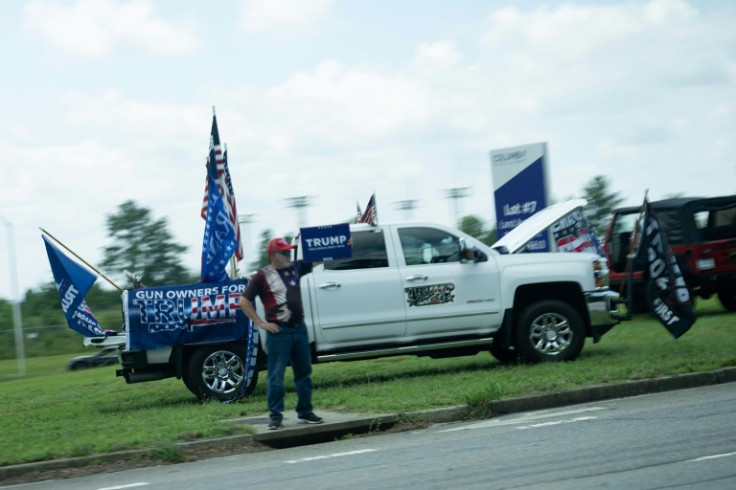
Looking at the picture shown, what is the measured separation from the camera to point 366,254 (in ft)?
41.3

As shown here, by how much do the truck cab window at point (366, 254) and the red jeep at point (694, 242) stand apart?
22.8ft

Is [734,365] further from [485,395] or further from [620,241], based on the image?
[620,241]

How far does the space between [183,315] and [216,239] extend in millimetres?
1193

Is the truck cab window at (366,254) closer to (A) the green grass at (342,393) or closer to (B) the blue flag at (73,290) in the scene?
(A) the green grass at (342,393)

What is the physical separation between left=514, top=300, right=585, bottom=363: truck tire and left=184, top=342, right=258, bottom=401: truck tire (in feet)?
11.9

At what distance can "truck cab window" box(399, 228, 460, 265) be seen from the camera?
12781 mm

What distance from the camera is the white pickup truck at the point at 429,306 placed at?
12.2m

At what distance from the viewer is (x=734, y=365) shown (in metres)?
11.3

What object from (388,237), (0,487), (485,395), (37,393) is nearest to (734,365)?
(485,395)

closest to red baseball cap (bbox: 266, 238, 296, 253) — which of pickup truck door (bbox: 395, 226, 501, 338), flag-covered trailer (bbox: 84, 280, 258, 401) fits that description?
flag-covered trailer (bbox: 84, 280, 258, 401)

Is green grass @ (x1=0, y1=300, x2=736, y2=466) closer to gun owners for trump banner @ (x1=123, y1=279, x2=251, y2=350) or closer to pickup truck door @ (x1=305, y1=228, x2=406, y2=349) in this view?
pickup truck door @ (x1=305, y1=228, x2=406, y2=349)

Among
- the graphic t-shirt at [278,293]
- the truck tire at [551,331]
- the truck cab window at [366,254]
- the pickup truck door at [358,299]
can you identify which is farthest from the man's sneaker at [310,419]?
the truck tire at [551,331]

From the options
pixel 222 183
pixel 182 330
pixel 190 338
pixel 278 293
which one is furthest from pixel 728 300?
pixel 278 293

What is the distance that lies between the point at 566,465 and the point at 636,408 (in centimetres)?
284
